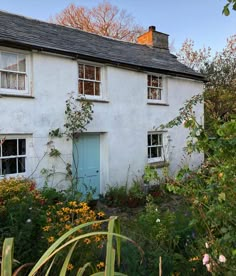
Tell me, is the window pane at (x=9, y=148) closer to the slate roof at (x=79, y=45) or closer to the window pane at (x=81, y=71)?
the slate roof at (x=79, y=45)

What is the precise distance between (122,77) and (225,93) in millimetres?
9739

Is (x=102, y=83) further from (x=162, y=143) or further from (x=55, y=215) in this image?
(x=55, y=215)

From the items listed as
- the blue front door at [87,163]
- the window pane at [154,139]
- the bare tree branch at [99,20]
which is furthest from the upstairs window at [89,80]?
the bare tree branch at [99,20]

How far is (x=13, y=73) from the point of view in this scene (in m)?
8.36

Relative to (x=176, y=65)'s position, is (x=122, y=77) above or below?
below

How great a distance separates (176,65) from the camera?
13977 millimetres

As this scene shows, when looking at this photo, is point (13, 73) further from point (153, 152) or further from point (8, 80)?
point (153, 152)

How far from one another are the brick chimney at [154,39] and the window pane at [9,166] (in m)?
10.1

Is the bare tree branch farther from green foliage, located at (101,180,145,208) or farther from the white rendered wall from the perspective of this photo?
green foliage, located at (101,180,145,208)

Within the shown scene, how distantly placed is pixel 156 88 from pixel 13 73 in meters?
6.15

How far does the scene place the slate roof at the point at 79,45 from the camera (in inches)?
335

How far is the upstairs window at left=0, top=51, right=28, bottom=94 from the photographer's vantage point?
26.8 ft

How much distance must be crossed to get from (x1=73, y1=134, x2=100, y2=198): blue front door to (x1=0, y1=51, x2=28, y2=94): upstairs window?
95.4 inches

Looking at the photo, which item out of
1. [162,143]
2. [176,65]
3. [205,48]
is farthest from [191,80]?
[205,48]
